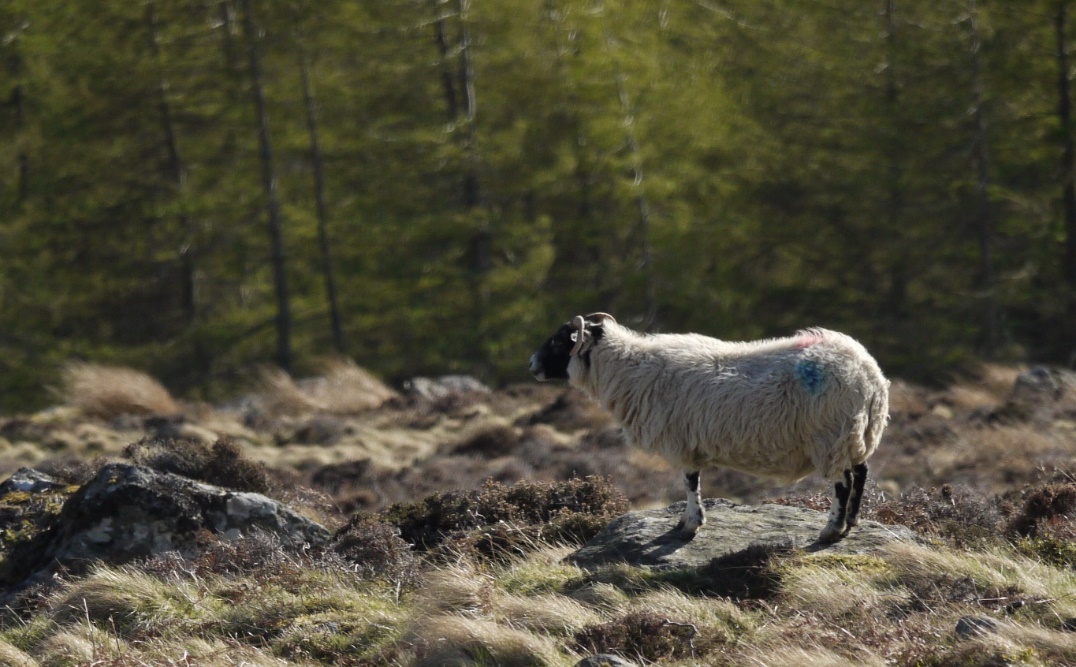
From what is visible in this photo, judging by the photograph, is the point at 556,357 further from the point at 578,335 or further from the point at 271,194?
the point at 271,194

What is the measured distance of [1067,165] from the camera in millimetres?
31875

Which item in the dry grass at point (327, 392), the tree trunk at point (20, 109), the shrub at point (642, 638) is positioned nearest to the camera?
the shrub at point (642, 638)

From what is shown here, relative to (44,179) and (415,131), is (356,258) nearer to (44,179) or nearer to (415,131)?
(415,131)

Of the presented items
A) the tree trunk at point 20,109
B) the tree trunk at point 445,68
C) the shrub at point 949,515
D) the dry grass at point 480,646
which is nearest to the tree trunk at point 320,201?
the tree trunk at point 445,68

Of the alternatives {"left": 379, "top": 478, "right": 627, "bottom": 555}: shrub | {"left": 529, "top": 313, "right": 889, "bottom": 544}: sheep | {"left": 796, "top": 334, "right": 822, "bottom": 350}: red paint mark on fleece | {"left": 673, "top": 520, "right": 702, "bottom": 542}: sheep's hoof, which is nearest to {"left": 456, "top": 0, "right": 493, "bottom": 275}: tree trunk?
{"left": 379, "top": 478, "right": 627, "bottom": 555}: shrub

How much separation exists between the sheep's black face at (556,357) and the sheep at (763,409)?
568 millimetres

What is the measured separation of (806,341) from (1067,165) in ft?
86.2

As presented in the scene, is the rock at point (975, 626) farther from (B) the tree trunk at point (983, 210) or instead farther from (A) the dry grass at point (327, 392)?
(B) the tree trunk at point (983, 210)

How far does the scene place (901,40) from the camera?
3416cm

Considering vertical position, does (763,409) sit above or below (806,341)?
below

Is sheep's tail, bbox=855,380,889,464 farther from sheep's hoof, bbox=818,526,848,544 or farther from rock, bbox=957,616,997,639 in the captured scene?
rock, bbox=957,616,997,639

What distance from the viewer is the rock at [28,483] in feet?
38.0

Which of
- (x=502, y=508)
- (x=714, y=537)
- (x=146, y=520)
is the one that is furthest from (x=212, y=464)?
(x=714, y=537)

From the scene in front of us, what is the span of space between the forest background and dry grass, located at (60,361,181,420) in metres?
9.42
